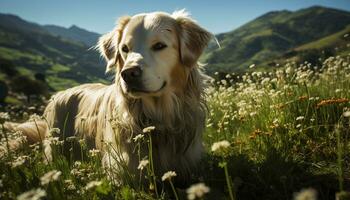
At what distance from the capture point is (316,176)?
3725 millimetres

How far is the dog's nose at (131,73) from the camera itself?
14.8ft

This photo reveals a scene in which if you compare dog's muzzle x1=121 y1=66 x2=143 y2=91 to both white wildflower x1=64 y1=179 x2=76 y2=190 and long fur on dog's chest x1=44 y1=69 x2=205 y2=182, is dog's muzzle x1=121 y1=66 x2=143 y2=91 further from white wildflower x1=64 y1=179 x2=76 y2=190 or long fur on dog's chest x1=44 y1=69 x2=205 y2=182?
white wildflower x1=64 y1=179 x2=76 y2=190

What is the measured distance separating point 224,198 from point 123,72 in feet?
6.52

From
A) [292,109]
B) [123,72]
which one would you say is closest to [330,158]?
[292,109]

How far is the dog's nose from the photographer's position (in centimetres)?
450

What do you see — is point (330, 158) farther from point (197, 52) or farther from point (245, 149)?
point (197, 52)

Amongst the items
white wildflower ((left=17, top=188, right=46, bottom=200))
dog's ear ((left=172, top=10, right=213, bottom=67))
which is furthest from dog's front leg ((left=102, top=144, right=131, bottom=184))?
dog's ear ((left=172, top=10, right=213, bottom=67))

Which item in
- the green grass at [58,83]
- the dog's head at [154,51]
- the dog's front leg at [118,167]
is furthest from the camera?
the green grass at [58,83]

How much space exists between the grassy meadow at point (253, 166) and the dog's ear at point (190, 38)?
4.19 feet

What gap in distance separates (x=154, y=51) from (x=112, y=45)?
55.4 inches

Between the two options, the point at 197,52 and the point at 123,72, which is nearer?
the point at 123,72

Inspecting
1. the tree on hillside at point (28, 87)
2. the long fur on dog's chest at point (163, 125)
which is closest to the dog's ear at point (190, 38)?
the long fur on dog's chest at point (163, 125)

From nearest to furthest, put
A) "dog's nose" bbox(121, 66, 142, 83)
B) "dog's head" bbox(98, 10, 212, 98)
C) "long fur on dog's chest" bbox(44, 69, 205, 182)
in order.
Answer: "dog's nose" bbox(121, 66, 142, 83) → "dog's head" bbox(98, 10, 212, 98) → "long fur on dog's chest" bbox(44, 69, 205, 182)

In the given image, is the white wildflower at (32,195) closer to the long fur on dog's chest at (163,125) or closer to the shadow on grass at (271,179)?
the shadow on grass at (271,179)
